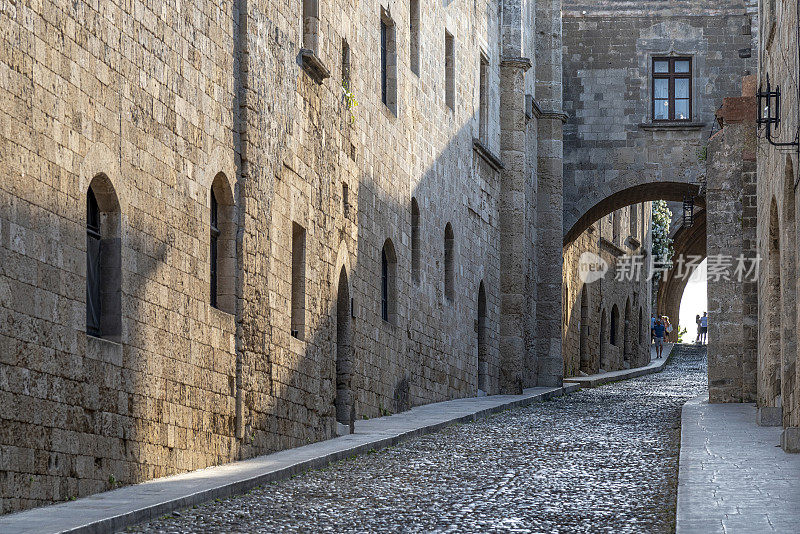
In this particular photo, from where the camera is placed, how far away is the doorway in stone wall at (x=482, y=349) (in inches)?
992

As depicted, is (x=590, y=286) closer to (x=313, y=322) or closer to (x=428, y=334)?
(x=428, y=334)

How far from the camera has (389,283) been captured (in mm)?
19156

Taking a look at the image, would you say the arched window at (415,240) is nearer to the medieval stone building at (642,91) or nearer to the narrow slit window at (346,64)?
the narrow slit window at (346,64)

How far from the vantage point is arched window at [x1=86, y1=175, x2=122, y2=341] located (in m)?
9.52

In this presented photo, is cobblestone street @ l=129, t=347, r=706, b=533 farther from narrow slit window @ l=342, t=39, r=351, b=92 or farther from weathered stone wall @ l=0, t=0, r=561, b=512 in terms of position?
narrow slit window @ l=342, t=39, r=351, b=92

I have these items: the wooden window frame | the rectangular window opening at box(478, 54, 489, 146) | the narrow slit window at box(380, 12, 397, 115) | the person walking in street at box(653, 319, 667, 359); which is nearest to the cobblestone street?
the narrow slit window at box(380, 12, 397, 115)

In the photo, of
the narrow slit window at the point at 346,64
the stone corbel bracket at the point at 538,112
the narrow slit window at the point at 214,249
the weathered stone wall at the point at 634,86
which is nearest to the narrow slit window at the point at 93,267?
the narrow slit window at the point at 214,249

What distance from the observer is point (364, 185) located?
17.7 m

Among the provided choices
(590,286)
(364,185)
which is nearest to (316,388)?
(364,185)

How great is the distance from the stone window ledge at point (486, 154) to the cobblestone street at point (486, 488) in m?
8.43

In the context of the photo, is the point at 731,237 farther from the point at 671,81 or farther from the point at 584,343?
the point at 584,343

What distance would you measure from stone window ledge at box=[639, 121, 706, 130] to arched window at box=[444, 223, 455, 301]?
9512 millimetres

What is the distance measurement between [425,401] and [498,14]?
989cm

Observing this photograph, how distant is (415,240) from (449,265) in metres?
2.31
